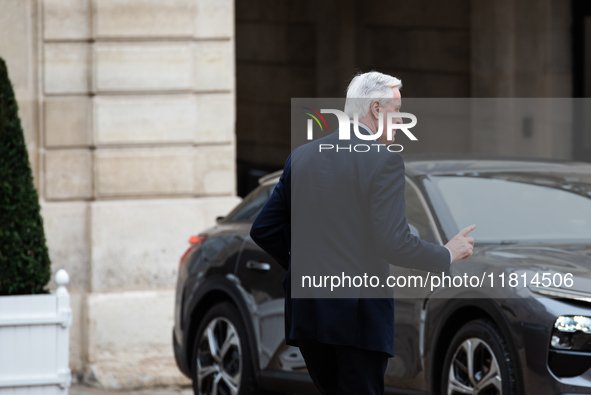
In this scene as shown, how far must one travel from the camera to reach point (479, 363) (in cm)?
415

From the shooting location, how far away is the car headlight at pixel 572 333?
12.3 feet

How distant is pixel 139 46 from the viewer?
25.9 ft

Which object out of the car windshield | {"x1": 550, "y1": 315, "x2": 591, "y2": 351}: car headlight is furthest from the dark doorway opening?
{"x1": 550, "y1": 315, "x2": 591, "y2": 351}: car headlight

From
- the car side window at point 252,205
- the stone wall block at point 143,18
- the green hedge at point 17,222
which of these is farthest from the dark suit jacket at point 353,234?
the stone wall block at point 143,18

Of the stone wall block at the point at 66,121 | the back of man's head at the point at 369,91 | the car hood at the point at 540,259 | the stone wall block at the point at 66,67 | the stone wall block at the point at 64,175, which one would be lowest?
the car hood at the point at 540,259

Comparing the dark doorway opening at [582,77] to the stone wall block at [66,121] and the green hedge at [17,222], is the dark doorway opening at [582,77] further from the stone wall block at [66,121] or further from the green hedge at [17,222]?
the green hedge at [17,222]

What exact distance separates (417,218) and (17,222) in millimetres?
2710

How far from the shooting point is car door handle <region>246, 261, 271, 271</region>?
214 inches

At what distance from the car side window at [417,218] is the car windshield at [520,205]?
13 centimetres

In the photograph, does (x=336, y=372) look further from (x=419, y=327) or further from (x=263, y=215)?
(x=419, y=327)

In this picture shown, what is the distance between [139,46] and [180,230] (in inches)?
63.9

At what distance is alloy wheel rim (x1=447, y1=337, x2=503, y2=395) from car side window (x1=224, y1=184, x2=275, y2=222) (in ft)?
6.76

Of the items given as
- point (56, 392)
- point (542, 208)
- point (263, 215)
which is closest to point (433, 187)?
point (542, 208)

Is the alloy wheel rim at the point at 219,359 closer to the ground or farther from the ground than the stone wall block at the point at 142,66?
closer to the ground
